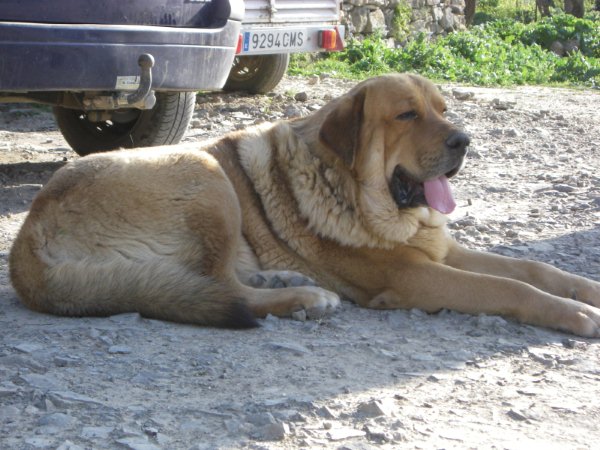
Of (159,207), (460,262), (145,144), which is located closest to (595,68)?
(145,144)

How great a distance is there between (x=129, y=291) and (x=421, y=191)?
1.45 metres

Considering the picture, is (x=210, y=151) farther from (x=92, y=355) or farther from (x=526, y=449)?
(x=526, y=449)

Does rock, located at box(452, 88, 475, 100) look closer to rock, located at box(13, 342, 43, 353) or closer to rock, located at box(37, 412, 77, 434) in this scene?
rock, located at box(13, 342, 43, 353)

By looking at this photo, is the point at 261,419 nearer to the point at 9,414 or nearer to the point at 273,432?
the point at 273,432

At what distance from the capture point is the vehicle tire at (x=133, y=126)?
6.75 m

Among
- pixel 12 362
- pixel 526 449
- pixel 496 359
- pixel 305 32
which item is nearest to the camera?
pixel 526 449

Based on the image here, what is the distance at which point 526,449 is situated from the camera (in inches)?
109

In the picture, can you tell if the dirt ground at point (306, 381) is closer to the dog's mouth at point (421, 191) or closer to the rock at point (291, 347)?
the rock at point (291, 347)

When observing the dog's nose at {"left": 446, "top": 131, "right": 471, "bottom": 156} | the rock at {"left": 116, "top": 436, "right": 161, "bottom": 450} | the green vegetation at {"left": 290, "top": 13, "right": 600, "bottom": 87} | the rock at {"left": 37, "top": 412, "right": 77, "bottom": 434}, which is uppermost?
the dog's nose at {"left": 446, "top": 131, "right": 471, "bottom": 156}

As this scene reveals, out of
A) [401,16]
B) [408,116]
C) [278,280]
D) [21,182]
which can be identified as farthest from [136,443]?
[401,16]

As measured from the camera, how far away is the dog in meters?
3.97

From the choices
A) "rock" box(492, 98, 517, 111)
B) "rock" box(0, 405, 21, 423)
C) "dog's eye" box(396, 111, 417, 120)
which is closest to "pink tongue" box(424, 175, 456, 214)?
"dog's eye" box(396, 111, 417, 120)

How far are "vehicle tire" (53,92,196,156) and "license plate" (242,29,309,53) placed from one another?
2.60 meters

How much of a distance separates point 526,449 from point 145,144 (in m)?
4.55
